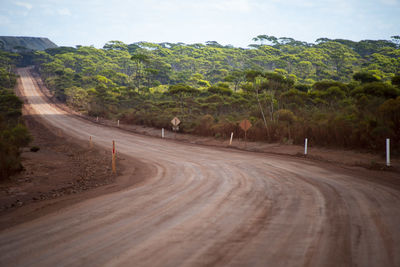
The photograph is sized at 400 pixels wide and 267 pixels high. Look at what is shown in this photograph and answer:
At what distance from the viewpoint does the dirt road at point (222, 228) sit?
12.3 ft

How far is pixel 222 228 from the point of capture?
4855 mm

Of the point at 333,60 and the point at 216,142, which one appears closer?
the point at 216,142

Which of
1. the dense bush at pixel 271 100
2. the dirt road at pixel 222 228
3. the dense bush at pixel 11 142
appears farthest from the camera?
the dense bush at pixel 271 100

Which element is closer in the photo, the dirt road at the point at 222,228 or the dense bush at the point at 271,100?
the dirt road at the point at 222,228

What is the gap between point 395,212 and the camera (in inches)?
227

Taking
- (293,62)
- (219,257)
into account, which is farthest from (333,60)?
(219,257)

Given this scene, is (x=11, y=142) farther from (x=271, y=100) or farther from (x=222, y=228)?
(x=271, y=100)

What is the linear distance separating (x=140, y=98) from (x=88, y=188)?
4635cm

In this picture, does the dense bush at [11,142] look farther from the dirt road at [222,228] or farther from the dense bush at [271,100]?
the dense bush at [271,100]

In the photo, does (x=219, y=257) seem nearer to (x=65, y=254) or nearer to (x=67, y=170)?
(x=65, y=254)

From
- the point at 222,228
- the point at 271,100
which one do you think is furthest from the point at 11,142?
the point at 271,100

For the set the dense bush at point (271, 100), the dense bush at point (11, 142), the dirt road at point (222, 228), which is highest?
the dense bush at point (271, 100)

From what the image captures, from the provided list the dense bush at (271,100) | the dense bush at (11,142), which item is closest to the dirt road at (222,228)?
the dense bush at (11,142)

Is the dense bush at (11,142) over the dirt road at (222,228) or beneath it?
over
